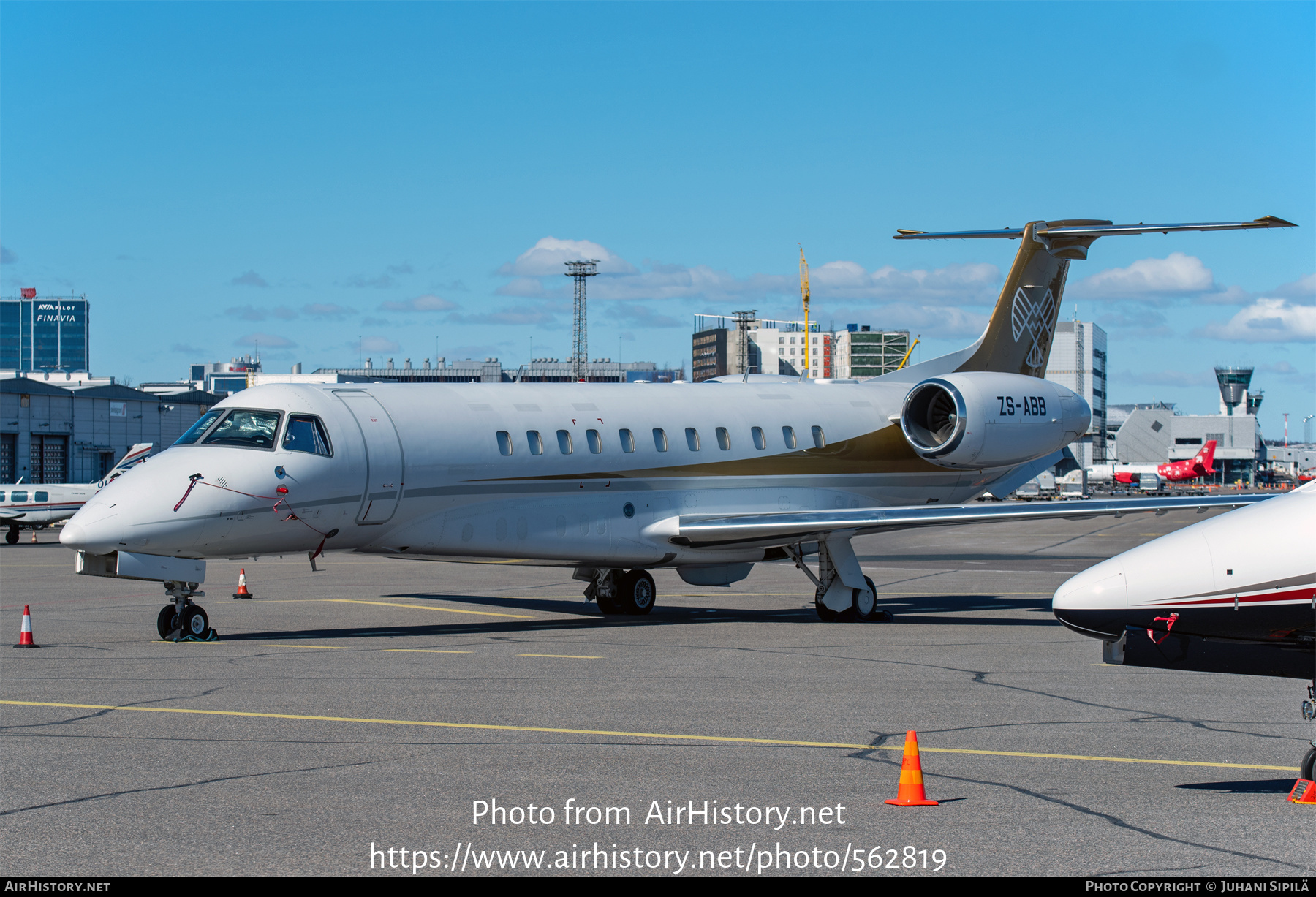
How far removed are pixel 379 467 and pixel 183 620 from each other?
307cm

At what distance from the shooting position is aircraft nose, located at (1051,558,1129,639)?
9.17m

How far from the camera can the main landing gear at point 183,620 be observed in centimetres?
1733

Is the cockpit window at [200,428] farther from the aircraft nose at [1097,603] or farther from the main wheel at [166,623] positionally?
the aircraft nose at [1097,603]

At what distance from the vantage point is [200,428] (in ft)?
58.8

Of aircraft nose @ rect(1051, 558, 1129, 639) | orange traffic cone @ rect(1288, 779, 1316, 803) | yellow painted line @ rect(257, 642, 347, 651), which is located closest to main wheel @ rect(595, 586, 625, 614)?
yellow painted line @ rect(257, 642, 347, 651)

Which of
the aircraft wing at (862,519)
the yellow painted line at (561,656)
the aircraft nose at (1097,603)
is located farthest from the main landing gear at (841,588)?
the aircraft nose at (1097,603)

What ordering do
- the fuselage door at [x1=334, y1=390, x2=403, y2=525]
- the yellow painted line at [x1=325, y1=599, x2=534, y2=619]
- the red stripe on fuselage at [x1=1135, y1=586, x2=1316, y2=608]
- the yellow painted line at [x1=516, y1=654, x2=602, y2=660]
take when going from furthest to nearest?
the yellow painted line at [x1=325, y1=599, x2=534, y2=619] → the fuselage door at [x1=334, y1=390, x2=403, y2=525] → the yellow painted line at [x1=516, y1=654, x2=602, y2=660] → the red stripe on fuselage at [x1=1135, y1=586, x2=1316, y2=608]

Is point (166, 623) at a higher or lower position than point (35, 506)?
lower

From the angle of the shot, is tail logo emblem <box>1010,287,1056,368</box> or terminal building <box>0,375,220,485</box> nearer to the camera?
tail logo emblem <box>1010,287,1056,368</box>

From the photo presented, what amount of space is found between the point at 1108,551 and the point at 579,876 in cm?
3544

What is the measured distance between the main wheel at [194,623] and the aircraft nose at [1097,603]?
1166 centimetres

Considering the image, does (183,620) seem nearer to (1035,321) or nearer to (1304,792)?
(1304,792)

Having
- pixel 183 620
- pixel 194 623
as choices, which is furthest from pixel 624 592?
pixel 183 620

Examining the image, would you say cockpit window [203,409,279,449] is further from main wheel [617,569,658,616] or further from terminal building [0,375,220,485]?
terminal building [0,375,220,485]
